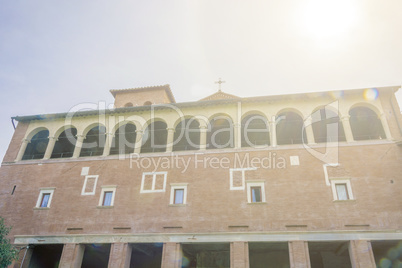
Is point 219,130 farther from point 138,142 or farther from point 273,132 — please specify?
point 138,142

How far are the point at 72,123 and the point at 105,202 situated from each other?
6589 mm

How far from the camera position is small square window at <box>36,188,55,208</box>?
1925 centimetres

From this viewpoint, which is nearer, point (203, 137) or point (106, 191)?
point (106, 191)

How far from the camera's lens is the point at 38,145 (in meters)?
22.7

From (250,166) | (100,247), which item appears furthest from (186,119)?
(100,247)

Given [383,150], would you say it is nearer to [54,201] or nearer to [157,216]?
[157,216]

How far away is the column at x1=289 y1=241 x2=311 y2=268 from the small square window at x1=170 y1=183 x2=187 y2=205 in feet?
19.9

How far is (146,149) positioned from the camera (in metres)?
22.3

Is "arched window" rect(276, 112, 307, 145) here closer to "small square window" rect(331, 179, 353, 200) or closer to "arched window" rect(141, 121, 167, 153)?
"small square window" rect(331, 179, 353, 200)

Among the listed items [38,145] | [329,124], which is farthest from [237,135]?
[38,145]

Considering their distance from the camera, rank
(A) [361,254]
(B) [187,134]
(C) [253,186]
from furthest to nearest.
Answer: (B) [187,134] → (C) [253,186] → (A) [361,254]

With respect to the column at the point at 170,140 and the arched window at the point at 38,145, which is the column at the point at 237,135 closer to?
the column at the point at 170,140

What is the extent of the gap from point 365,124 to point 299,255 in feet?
31.5

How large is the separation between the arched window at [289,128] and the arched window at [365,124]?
9.82ft
